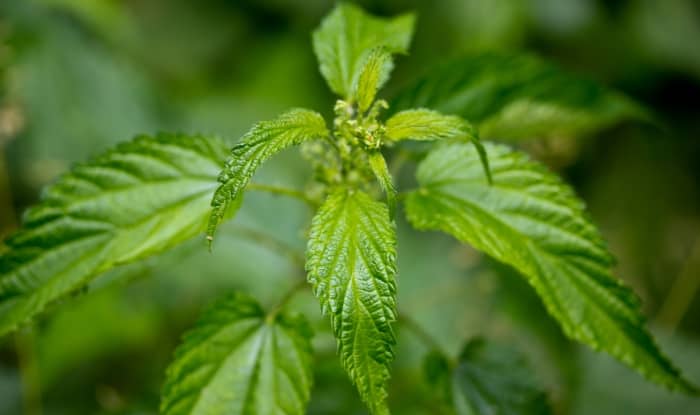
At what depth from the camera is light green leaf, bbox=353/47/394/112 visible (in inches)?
44.2

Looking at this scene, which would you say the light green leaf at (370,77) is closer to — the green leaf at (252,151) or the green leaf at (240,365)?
the green leaf at (252,151)

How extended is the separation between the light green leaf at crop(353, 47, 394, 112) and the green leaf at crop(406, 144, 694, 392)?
0.22 meters

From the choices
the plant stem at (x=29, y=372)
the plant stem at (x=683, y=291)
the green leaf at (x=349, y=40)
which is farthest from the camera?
the plant stem at (x=683, y=291)

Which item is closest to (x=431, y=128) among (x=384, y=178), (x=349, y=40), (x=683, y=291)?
(x=384, y=178)

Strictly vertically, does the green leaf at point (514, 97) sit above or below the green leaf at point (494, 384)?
above

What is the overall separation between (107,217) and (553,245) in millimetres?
848

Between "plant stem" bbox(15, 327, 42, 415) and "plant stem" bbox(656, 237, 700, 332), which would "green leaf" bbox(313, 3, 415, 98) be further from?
"plant stem" bbox(656, 237, 700, 332)

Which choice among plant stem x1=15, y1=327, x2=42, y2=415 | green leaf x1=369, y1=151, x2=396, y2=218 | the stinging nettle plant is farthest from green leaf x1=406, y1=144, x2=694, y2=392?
plant stem x1=15, y1=327, x2=42, y2=415

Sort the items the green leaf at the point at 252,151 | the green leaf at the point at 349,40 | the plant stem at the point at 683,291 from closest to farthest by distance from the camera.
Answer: the green leaf at the point at 252,151 < the green leaf at the point at 349,40 < the plant stem at the point at 683,291

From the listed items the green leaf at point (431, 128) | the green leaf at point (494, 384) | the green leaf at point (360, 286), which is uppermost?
the green leaf at point (431, 128)

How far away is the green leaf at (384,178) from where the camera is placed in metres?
0.97

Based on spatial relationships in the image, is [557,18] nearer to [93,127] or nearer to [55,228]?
[93,127]

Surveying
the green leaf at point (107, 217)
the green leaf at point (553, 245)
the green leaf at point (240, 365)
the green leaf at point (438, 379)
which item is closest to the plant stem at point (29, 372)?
the green leaf at point (107, 217)

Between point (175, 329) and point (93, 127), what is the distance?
0.87 metres
